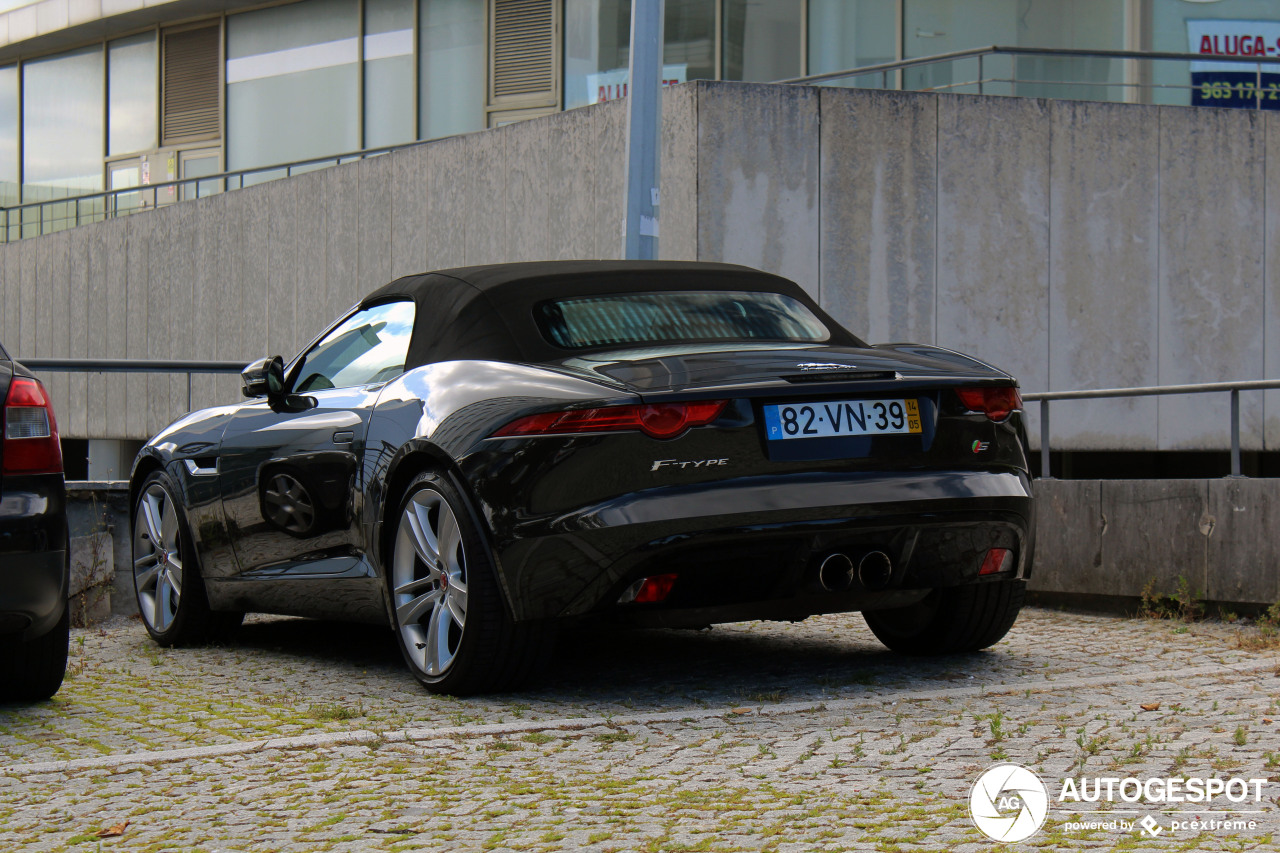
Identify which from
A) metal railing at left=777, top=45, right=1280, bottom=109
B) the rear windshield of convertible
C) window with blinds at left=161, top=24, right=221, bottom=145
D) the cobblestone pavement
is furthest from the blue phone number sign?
window with blinds at left=161, top=24, right=221, bottom=145

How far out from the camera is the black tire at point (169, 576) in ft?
23.9

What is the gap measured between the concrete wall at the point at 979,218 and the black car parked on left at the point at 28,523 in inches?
353

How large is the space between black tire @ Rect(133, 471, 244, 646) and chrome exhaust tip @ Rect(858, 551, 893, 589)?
3.16 m

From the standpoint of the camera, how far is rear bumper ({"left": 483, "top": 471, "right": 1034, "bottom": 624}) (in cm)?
510

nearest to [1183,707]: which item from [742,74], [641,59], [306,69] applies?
[641,59]

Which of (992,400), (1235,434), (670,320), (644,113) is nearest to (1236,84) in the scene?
(644,113)

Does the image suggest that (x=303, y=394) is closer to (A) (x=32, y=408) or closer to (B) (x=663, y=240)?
(A) (x=32, y=408)

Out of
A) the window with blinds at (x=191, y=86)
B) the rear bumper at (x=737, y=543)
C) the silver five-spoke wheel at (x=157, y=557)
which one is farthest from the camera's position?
the window with blinds at (x=191, y=86)

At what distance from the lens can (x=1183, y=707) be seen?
5211mm

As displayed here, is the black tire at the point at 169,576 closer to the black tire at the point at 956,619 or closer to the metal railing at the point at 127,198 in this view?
the black tire at the point at 956,619

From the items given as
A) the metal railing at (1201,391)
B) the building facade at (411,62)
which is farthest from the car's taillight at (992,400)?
Answer: the building facade at (411,62)

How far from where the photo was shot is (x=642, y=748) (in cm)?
469

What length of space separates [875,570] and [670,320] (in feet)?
3.94

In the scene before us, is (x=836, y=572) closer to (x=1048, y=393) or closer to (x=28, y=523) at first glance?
(x=28, y=523)
